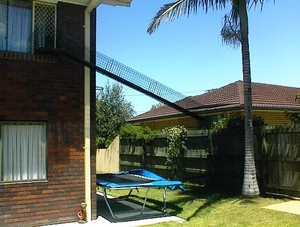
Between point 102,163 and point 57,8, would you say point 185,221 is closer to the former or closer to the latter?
point 57,8

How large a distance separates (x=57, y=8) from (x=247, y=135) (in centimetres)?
605

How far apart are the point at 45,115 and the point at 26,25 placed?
2.08m

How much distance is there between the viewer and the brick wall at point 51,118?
8695mm

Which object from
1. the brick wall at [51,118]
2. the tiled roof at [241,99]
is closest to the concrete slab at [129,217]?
the brick wall at [51,118]

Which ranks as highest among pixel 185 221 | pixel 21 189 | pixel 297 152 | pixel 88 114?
pixel 88 114

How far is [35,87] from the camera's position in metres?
9.03

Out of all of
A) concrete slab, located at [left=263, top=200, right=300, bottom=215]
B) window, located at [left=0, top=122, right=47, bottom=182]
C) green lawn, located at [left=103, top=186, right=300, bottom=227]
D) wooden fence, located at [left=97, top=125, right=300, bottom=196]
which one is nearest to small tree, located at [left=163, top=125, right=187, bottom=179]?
wooden fence, located at [left=97, top=125, right=300, bottom=196]

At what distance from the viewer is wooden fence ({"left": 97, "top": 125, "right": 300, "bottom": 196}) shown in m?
11.0

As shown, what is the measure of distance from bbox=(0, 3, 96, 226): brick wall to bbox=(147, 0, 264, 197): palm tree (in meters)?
3.65

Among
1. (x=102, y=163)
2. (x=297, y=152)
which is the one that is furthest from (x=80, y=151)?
(x=102, y=163)

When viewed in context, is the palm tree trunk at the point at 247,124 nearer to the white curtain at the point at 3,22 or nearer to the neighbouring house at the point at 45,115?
the neighbouring house at the point at 45,115

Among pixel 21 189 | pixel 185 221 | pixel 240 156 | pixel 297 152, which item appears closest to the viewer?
pixel 21 189

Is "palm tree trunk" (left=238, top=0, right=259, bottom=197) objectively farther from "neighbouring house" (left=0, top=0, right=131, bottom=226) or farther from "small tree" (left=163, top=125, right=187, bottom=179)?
"neighbouring house" (left=0, top=0, right=131, bottom=226)

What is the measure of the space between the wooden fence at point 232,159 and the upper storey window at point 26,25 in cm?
648
